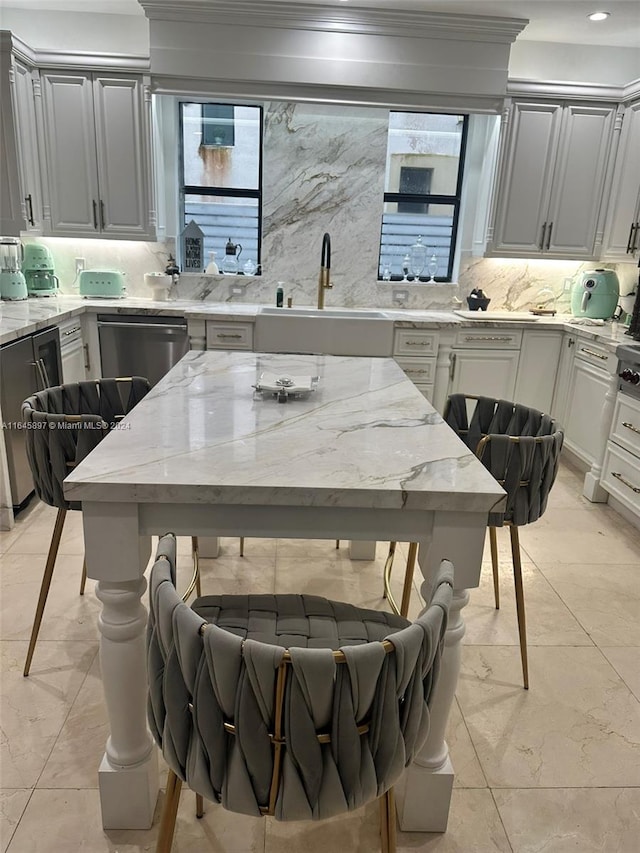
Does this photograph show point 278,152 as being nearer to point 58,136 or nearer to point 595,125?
point 58,136

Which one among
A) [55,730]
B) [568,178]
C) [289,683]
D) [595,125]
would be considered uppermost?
[595,125]

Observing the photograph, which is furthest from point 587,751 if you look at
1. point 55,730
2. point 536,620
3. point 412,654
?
point 55,730

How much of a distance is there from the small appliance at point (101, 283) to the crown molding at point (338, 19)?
5.28 feet

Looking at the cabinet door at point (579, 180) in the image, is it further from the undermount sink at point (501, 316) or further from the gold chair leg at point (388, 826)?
the gold chair leg at point (388, 826)

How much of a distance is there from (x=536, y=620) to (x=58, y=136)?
13.1ft

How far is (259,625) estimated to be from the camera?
133 centimetres

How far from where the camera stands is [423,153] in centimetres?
453

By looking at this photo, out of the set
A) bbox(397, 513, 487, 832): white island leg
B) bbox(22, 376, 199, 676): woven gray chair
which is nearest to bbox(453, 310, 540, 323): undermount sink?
bbox(22, 376, 199, 676): woven gray chair

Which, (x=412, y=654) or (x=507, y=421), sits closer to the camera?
(x=412, y=654)

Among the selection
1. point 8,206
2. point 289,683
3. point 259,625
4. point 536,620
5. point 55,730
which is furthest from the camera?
point 8,206

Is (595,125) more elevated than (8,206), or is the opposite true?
(595,125)

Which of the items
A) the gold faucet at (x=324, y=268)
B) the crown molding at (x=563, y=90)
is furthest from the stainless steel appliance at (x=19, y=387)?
the crown molding at (x=563, y=90)

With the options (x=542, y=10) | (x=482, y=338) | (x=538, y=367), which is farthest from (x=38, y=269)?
(x=542, y=10)

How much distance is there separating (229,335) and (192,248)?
0.95 metres
